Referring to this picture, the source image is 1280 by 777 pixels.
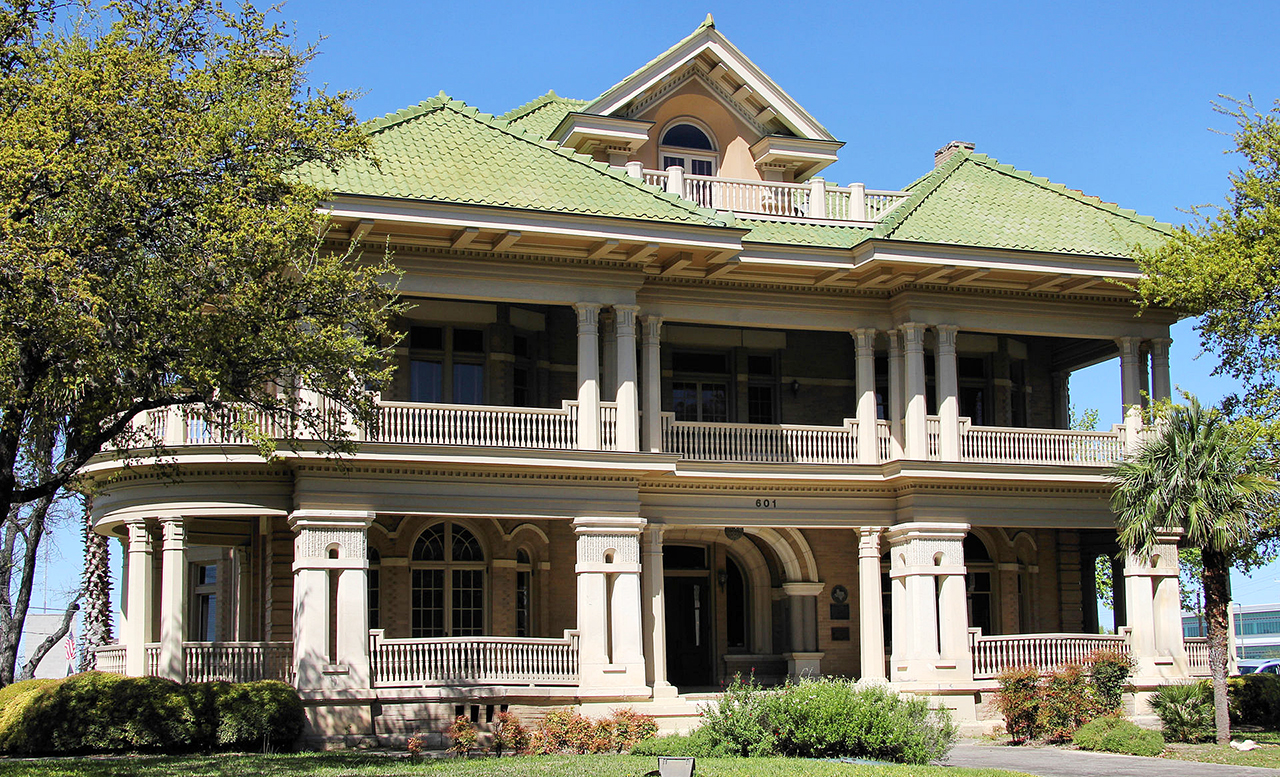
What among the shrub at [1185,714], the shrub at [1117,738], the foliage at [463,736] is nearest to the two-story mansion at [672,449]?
the foliage at [463,736]

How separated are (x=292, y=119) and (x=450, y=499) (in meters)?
Result: 7.97

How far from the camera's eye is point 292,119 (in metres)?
17.3

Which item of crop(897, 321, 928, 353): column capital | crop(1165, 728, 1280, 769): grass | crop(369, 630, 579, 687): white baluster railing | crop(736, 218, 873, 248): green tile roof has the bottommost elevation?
crop(1165, 728, 1280, 769): grass

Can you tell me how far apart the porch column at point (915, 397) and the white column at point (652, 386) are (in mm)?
4596

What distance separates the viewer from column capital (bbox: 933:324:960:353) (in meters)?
26.3

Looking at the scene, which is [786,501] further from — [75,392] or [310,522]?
[75,392]

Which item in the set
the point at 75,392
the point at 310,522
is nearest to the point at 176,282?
the point at 75,392

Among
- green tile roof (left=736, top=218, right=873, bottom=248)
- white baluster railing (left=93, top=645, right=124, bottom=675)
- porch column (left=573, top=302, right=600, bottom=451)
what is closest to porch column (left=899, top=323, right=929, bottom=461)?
green tile roof (left=736, top=218, right=873, bottom=248)

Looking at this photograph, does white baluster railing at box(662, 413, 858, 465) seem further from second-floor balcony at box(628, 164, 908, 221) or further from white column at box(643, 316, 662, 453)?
second-floor balcony at box(628, 164, 908, 221)

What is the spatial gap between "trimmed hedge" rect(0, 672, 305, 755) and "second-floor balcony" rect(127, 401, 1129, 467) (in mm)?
3889

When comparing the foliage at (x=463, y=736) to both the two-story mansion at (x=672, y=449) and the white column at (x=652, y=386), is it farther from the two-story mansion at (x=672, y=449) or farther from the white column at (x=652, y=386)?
the white column at (x=652, y=386)

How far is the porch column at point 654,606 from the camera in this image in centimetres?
2455

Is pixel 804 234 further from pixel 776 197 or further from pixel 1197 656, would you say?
pixel 1197 656

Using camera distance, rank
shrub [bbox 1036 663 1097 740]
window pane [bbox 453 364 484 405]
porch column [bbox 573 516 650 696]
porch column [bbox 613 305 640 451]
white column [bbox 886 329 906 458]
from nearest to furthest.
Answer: shrub [bbox 1036 663 1097 740], porch column [bbox 573 516 650 696], porch column [bbox 613 305 640 451], window pane [bbox 453 364 484 405], white column [bbox 886 329 906 458]
